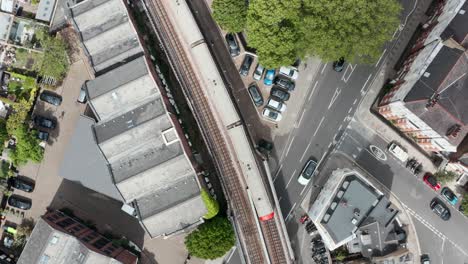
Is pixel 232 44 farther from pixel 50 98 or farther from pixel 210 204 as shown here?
pixel 50 98

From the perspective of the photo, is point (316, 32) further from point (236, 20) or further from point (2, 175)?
point (2, 175)

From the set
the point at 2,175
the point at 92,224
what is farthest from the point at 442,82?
the point at 2,175

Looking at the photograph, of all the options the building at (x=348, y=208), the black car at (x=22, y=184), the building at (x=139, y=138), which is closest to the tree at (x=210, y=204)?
the building at (x=139, y=138)

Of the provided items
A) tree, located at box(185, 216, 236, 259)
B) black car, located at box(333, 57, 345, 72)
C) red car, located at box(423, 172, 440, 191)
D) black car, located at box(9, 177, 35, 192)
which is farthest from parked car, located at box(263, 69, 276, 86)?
black car, located at box(9, 177, 35, 192)

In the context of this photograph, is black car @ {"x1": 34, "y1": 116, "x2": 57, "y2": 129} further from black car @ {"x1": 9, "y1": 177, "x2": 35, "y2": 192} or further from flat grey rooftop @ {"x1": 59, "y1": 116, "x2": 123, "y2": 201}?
black car @ {"x1": 9, "y1": 177, "x2": 35, "y2": 192}

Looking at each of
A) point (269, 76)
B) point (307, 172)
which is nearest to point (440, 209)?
point (307, 172)

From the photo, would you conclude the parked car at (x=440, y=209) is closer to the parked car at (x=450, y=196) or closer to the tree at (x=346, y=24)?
the parked car at (x=450, y=196)

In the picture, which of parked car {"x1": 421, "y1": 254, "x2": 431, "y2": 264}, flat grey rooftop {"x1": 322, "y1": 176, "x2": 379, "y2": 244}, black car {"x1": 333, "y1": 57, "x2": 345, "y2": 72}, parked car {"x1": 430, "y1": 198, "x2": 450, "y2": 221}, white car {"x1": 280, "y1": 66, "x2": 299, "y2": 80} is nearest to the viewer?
flat grey rooftop {"x1": 322, "y1": 176, "x2": 379, "y2": 244}
